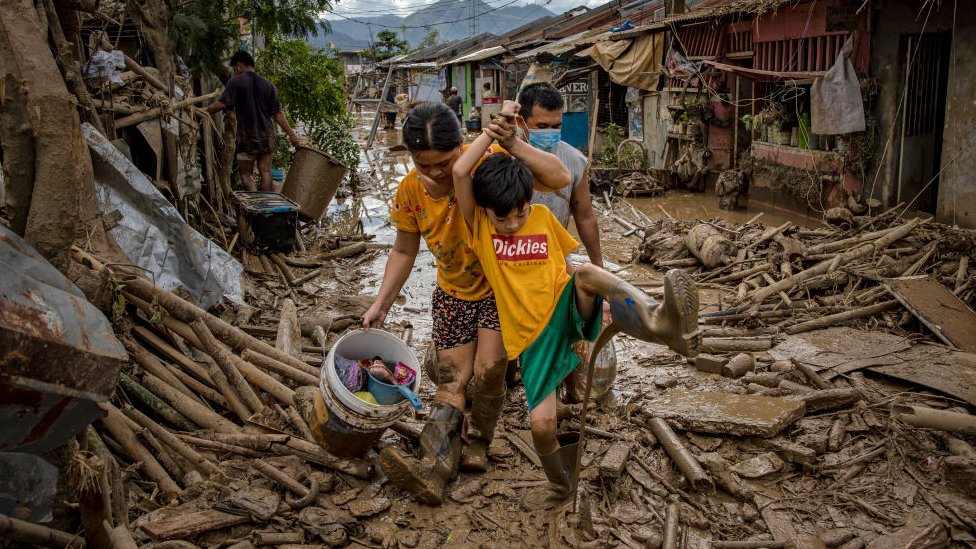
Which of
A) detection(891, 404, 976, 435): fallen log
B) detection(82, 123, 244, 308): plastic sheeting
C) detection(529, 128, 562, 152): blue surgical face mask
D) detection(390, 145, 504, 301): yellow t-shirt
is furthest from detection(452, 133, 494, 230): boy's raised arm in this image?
detection(82, 123, 244, 308): plastic sheeting

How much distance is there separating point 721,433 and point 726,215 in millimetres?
9608

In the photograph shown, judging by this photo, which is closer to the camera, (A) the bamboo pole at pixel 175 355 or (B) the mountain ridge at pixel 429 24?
(A) the bamboo pole at pixel 175 355

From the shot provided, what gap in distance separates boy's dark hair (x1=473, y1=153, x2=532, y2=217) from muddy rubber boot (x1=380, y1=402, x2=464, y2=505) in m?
1.18

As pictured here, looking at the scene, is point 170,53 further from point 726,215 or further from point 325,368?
point 726,215

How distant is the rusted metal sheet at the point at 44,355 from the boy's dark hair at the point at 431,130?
59.1 inches

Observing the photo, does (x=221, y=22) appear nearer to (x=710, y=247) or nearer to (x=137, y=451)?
(x=710, y=247)

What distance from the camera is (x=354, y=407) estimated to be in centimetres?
344

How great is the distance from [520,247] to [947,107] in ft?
27.8

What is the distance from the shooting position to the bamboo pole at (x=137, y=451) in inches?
139

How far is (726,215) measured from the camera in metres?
13.1

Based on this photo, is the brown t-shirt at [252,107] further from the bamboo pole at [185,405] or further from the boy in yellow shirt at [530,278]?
the boy in yellow shirt at [530,278]

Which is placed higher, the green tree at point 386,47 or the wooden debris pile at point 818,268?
the green tree at point 386,47

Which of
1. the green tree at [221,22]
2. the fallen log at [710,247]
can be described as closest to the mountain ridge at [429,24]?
the green tree at [221,22]

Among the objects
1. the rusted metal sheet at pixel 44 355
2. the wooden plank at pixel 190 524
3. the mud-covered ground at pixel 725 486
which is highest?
the rusted metal sheet at pixel 44 355
